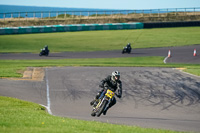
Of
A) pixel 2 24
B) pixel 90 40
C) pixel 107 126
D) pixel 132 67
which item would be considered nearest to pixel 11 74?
pixel 132 67

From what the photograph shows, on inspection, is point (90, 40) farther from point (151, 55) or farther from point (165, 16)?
point (165, 16)

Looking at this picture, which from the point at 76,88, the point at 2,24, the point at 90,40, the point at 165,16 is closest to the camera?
the point at 76,88

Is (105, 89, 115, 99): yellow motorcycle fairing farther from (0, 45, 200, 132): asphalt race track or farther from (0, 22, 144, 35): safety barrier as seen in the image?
(0, 22, 144, 35): safety barrier

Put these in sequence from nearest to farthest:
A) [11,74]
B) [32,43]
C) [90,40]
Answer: [11,74]
[32,43]
[90,40]

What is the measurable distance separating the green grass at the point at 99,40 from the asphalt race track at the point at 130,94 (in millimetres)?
20005

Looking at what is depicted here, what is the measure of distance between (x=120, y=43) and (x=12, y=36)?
16811 millimetres

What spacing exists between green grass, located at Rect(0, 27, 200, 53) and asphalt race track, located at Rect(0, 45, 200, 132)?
65.6ft

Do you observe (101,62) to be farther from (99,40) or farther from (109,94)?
(109,94)

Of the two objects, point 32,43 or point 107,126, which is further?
point 32,43

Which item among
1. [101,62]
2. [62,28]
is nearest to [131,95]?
[101,62]

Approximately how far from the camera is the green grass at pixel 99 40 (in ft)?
164

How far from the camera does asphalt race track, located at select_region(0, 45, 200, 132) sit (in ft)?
50.5

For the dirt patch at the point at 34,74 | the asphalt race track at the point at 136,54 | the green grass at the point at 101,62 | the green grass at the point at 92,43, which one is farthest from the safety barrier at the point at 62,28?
the dirt patch at the point at 34,74

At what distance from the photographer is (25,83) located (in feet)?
78.2
